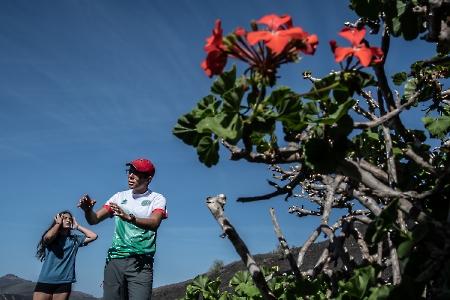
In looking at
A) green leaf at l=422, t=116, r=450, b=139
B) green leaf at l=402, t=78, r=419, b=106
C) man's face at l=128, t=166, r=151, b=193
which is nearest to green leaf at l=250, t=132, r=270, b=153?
green leaf at l=402, t=78, r=419, b=106

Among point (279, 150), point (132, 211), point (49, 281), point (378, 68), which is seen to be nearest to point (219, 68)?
point (279, 150)

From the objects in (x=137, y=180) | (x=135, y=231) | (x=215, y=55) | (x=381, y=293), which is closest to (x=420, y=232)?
(x=381, y=293)

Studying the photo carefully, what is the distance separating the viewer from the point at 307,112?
4.21ft

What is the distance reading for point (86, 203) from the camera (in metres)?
4.00

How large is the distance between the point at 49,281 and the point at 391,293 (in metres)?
5.47

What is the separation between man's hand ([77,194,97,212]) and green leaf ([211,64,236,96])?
3.03 metres

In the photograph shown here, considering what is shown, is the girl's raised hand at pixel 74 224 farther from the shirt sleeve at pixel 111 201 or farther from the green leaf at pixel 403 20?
the green leaf at pixel 403 20

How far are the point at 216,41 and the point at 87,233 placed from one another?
5.90m

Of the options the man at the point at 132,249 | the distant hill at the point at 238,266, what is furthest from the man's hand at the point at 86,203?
the distant hill at the point at 238,266

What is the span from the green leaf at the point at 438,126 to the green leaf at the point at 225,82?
1.41 metres

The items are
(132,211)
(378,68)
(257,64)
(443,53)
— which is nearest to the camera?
(257,64)

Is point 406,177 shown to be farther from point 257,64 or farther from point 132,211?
point 132,211

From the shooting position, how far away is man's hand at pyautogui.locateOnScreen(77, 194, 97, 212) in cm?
395

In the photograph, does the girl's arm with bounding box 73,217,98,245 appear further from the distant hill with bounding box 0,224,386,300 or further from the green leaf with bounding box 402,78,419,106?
the green leaf with bounding box 402,78,419,106
